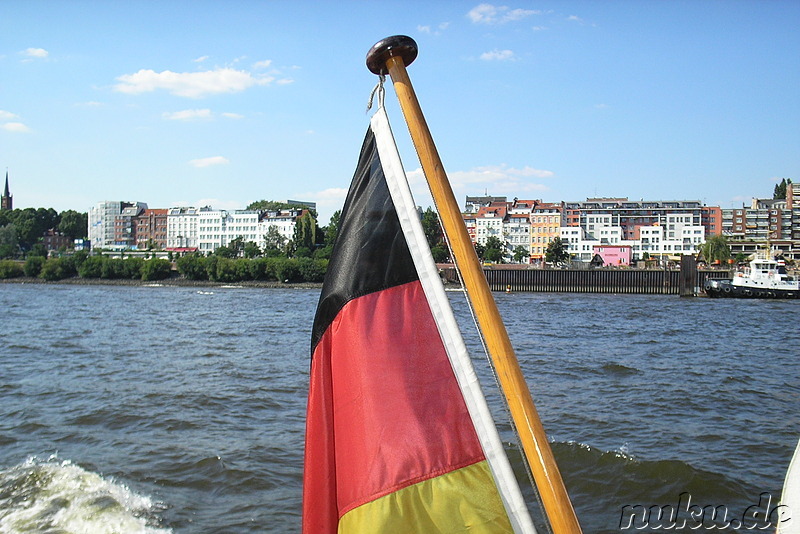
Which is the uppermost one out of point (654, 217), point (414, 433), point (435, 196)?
point (654, 217)

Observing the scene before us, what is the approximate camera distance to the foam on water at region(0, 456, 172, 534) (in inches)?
279

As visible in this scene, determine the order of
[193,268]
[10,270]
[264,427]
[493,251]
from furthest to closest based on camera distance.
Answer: [10,270] < [493,251] < [193,268] < [264,427]

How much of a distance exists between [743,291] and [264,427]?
5299 centimetres

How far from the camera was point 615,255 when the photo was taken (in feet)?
326

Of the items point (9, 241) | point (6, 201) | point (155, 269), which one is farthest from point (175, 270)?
point (6, 201)

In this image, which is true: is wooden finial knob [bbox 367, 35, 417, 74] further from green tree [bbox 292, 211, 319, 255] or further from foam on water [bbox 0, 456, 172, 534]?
green tree [bbox 292, 211, 319, 255]

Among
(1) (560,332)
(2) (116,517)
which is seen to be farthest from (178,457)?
(1) (560,332)

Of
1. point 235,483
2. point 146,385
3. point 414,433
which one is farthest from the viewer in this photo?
point 146,385

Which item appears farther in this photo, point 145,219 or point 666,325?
point 145,219

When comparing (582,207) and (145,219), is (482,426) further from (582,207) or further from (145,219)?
(145,219)

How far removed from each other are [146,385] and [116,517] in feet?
25.9

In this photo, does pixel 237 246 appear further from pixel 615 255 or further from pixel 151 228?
pixel 615 255

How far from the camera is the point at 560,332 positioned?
26.4 m

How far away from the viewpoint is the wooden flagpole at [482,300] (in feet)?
5.80
